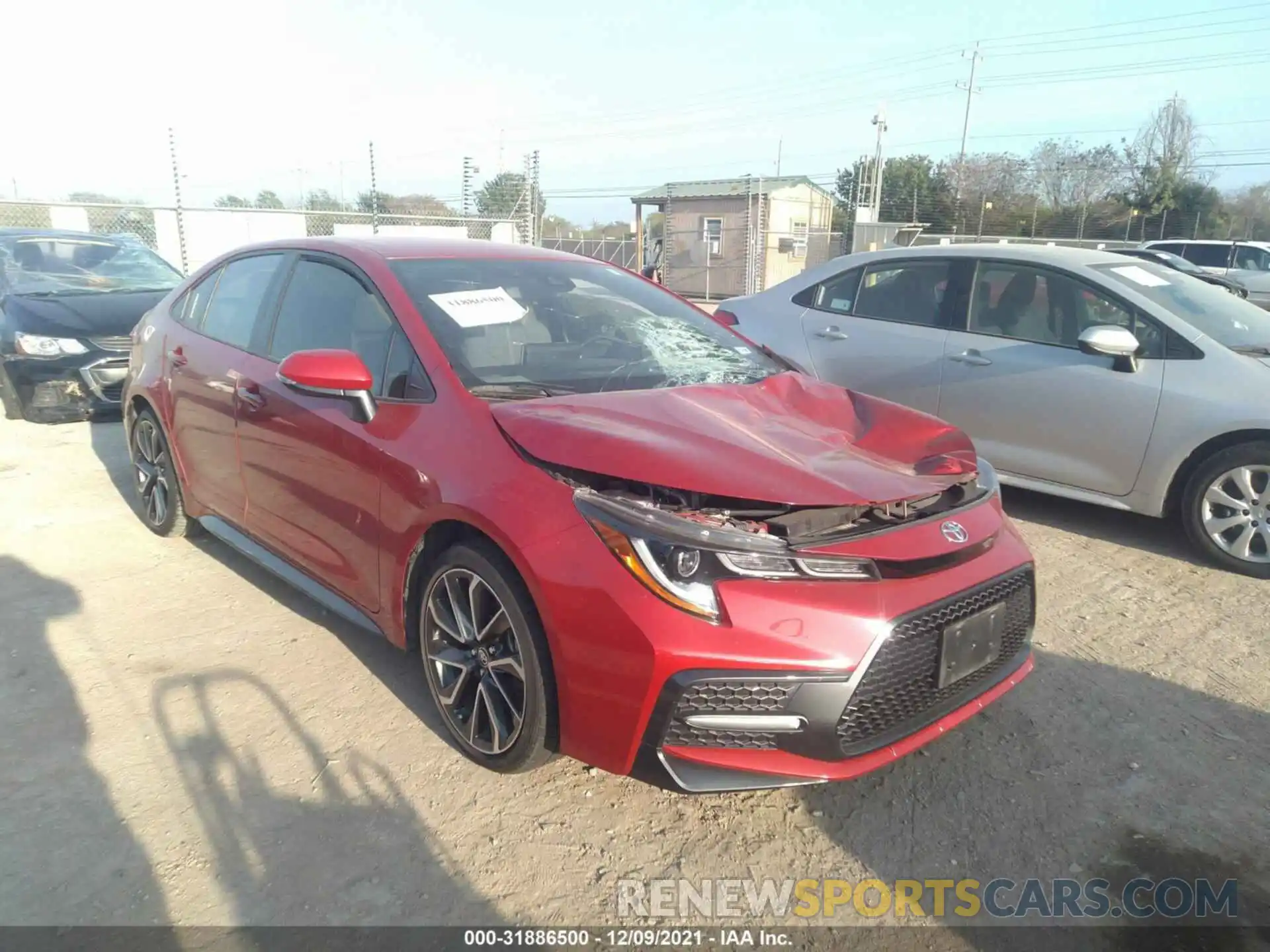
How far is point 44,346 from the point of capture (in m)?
6.98

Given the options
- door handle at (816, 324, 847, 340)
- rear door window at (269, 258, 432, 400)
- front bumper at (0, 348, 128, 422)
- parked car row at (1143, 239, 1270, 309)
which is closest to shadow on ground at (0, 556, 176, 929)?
rear door window at (269, 258, 432, 400)

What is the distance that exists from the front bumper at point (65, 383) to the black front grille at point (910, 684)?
6.85m

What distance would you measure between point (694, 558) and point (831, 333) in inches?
155

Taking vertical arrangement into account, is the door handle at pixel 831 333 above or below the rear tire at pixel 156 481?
above

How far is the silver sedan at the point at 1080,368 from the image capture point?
14.1 ft

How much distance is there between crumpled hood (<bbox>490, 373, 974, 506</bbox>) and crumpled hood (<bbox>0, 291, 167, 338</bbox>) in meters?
6.04

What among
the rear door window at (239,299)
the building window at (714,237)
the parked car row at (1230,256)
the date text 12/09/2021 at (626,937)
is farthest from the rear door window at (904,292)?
the building window at (714,237)

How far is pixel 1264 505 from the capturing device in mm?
4203

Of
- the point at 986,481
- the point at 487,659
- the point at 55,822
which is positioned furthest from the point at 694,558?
the point at 55,822

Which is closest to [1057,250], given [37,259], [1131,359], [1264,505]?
[1131,359]

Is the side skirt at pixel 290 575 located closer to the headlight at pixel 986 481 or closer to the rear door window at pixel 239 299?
the rear door window at pixel 239 299

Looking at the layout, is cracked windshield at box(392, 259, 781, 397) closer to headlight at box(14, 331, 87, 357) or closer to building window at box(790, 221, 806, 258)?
headlight at box(14, 331, 87, 357)

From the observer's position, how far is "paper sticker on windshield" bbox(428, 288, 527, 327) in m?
3.11

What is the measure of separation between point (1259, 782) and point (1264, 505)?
2037 mm
